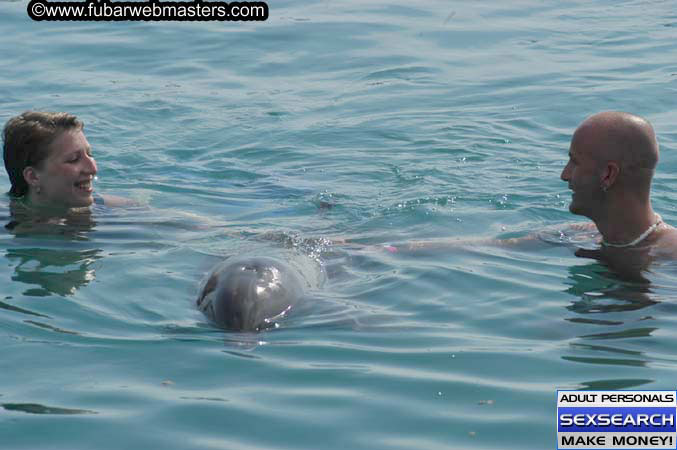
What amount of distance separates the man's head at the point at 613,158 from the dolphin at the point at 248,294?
206 cm

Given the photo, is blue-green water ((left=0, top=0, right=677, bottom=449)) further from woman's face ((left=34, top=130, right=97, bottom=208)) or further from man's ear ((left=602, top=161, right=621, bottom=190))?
man's ear ((left=602, top=161, right=621, bottom=190))

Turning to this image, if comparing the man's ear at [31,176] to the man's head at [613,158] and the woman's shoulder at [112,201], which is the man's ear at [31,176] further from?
the man's head at [613,158]

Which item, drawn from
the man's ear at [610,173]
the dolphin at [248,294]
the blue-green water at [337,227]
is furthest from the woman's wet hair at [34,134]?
the man's ear at [610,173]

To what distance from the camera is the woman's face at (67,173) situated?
339 inches

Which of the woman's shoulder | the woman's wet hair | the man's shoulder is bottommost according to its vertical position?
the man's shoulder

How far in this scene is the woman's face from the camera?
8602 millimetres

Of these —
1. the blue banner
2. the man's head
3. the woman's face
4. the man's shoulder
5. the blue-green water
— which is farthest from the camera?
the woman's face

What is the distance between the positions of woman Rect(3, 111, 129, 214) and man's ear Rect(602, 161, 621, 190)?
382 cm

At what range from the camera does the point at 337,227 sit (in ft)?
28.7

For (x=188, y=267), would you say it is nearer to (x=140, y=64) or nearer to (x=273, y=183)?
(x=273, y=183)

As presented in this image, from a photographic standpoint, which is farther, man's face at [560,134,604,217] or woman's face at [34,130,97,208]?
woman's face at [34,130,97,208]

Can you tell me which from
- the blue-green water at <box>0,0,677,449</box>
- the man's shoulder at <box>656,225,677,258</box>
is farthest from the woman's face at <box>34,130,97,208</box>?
the man's shoulder at <box>656,225,677,258</box>

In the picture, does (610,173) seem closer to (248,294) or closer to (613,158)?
(613,158)

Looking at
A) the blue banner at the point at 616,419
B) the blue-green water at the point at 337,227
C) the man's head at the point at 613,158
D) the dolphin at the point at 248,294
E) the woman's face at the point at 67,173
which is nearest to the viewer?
the blue banner at the point at 616,419
